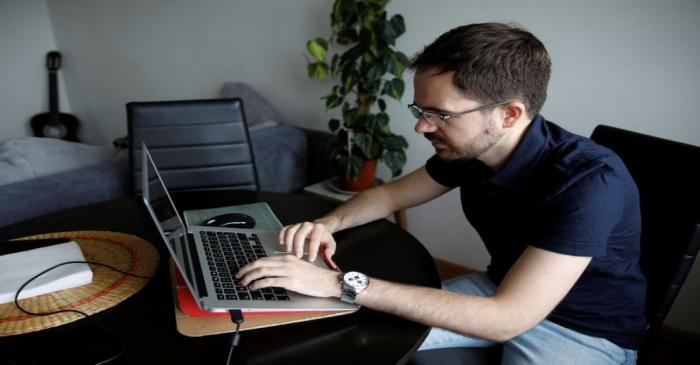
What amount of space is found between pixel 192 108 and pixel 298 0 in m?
1.20

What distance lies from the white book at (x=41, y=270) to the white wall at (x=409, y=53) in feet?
3.13

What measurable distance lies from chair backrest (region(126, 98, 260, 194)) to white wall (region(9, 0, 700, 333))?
0.97m

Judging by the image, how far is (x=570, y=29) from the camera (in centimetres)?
193

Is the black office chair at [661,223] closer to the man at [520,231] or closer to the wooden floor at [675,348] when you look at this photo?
the man at [520,231]

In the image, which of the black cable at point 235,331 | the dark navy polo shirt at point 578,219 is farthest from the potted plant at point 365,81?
the black cable at point 235,331

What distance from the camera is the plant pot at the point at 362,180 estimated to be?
7.78ft

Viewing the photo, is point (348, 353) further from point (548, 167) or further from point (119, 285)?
point (548, 167)

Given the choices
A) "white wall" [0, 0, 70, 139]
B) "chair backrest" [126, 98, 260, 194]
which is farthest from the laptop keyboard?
"white wall" [0, 0, 70, 139]

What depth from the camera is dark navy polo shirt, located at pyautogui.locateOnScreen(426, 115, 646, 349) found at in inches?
35.7

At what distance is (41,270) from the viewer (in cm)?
94

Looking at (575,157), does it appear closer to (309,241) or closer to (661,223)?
(661,223)

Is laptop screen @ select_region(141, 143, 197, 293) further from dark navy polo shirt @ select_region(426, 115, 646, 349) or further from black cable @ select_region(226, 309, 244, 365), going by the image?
dark navy polo shirt @ select_region(426, 115, 646, 349)

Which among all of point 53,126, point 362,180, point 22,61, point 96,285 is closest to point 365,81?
point 362,180

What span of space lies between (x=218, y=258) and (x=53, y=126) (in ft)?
14.2
